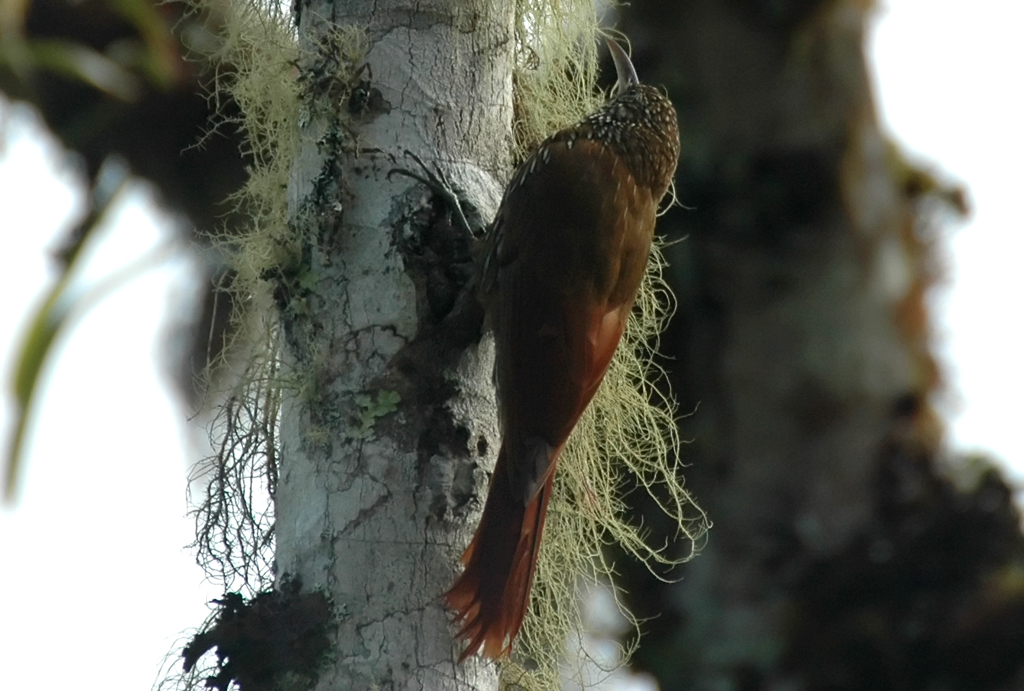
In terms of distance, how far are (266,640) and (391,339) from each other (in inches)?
19.5

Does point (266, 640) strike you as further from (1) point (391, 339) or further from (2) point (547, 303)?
(2) point (547, 303)

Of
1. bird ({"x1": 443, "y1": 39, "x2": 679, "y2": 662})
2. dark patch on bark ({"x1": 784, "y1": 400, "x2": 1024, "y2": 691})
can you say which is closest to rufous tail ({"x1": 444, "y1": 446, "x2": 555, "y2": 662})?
bird ({"x1": 443, "y1": 39, "x2": 679, "y2": 662})

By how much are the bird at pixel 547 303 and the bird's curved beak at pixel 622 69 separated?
181 mm

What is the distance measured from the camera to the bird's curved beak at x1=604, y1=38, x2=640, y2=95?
112 inches

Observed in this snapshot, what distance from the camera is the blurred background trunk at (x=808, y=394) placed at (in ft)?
12.1

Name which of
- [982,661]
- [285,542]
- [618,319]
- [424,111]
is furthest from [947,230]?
[285,542]

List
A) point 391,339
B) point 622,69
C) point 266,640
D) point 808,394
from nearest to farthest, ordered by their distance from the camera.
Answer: point 266,640 < point 391,339 < point 622,69 < point 808,394

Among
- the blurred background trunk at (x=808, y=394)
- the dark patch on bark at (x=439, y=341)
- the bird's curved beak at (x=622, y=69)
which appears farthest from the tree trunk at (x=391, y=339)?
the blurred background trunk at (x=808, y=394)

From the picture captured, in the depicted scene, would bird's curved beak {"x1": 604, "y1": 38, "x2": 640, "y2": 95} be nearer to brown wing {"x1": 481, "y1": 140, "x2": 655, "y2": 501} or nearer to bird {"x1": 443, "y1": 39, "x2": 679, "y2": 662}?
bird {"x1": 443, "y1": 39, "x2": 679, "y2": 662}

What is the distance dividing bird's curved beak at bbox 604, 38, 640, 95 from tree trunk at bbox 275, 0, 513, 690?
→ 0.62m

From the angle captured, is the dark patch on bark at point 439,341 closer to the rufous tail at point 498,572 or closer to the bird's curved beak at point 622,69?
the rufous tail at point 498,572

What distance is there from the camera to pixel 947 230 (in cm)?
430

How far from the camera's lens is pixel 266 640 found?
68.7 inches

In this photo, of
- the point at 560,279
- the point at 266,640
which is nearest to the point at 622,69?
the point at 560,279
